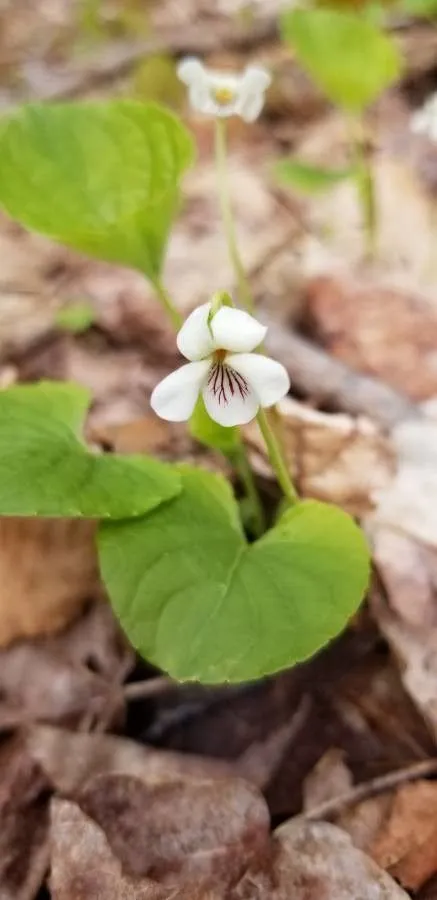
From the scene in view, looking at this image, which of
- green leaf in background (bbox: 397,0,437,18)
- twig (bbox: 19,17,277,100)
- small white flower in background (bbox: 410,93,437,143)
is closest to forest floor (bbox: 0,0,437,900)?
small white flower in background (bbox: 410,93,437,143)

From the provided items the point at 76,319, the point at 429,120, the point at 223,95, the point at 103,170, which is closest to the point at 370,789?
the point at 103,170

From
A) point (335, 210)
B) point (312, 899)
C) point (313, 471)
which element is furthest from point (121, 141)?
point (335, 210)

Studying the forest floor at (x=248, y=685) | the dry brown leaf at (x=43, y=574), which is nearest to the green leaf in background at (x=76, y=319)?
the forest floor at (x=248, y=685)

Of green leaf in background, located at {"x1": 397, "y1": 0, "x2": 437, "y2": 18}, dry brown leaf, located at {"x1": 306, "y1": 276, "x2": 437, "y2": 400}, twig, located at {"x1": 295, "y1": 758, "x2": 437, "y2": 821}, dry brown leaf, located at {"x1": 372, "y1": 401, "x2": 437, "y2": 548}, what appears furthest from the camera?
green leaf in background, located at {"x1": 397, "y1": 0, "x2": 437, "y2": 18}

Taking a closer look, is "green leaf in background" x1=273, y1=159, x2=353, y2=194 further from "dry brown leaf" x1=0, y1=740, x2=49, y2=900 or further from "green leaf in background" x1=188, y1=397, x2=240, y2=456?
"dry brown leaf" x1=0, y1=740, x2=49, y2=900

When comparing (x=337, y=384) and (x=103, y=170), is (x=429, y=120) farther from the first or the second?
(x=103, y=170)

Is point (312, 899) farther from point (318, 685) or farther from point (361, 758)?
point (318, 685)
